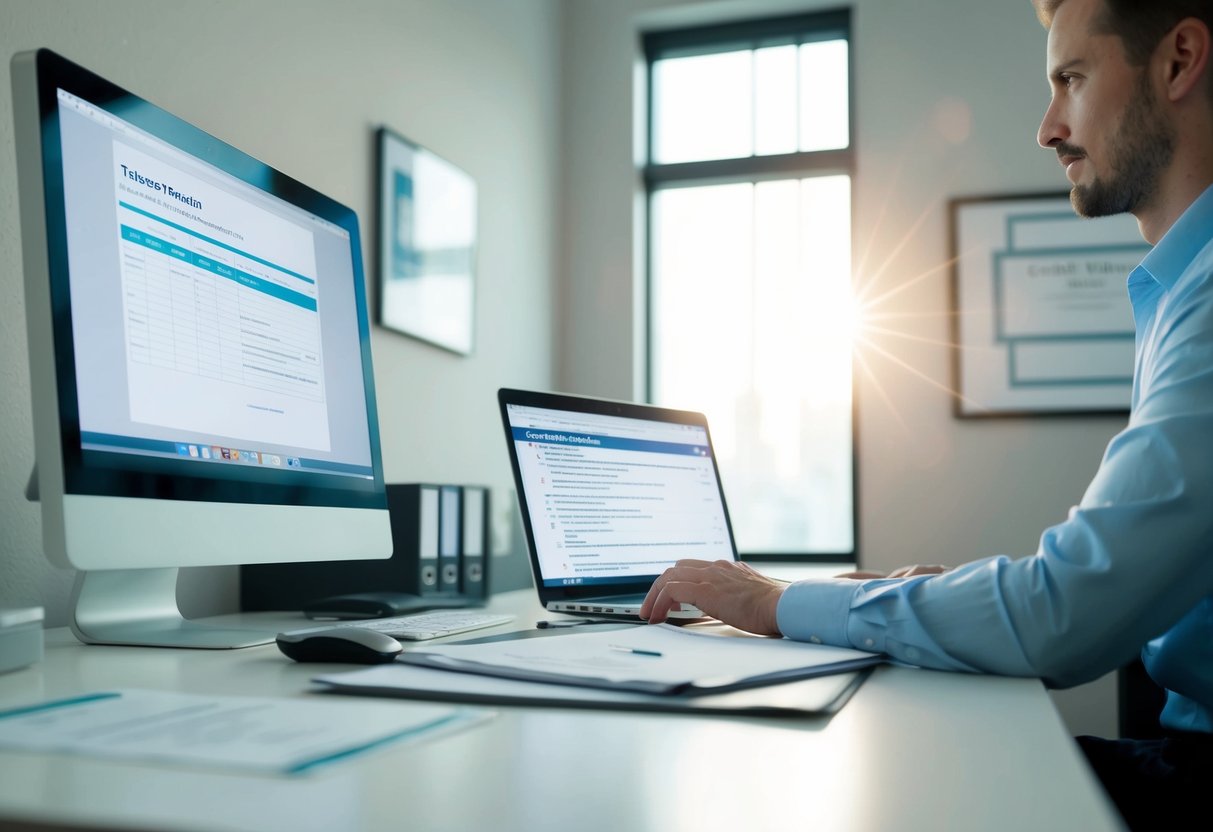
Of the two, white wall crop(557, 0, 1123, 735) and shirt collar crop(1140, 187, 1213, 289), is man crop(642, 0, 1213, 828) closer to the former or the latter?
shirt collar crop(1140, 187, 1213, 289)

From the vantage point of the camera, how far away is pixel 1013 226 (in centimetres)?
293

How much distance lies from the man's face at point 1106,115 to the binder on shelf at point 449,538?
3.40 ft

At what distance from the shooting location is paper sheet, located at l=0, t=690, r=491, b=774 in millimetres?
521

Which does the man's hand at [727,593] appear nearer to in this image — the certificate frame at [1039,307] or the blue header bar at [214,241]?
the blue header bar at [214,241]

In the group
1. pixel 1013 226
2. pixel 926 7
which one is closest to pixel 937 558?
pixel 1013 226

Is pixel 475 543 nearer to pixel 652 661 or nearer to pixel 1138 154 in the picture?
pixel 652 661

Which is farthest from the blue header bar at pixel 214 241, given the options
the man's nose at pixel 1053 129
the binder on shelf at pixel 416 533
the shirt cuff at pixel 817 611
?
the man's nose at pixel 1053 129

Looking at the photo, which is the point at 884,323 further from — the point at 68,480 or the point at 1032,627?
the point at 68,480

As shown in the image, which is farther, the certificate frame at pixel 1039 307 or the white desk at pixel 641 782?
the certificate frame at pixel 1039 307

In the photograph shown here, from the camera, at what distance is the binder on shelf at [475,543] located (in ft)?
5.57

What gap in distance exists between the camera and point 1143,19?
1.17 metres

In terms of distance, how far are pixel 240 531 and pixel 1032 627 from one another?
77cm

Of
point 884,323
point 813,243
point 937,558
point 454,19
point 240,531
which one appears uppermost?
point 454,19

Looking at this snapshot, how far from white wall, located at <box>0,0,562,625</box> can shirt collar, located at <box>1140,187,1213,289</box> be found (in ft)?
3.71
